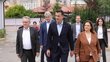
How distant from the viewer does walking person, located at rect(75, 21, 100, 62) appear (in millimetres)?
9133

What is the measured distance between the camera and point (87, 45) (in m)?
9.12

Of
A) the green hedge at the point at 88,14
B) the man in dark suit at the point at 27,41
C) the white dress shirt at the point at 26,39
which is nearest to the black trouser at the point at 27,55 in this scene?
the man in dark suit at the point at 27,41

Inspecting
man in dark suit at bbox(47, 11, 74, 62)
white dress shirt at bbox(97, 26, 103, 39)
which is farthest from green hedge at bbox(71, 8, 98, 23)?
man in dark suit at bbox(47, 11, 74, 62)

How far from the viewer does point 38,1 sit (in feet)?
270

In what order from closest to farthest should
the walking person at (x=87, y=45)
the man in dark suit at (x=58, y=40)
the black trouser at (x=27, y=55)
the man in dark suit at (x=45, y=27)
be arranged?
the walking person at (x=87, y=45) → the man in dark suit at (x=58, y=40) → the black trouser at (x=27, y=55) → the man in dark suit at (x=45, y=27)

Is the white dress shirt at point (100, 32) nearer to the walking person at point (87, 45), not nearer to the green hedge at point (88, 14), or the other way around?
the walking person at point (87, 45)

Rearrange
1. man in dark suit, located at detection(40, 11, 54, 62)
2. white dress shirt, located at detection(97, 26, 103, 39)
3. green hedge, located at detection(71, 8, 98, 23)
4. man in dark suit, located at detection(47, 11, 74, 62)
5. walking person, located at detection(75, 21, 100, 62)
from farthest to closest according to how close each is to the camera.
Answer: green hedge, located at detection(71, 8, 98, 23), white dress shirt, located at detection(97, 26, 103, 39), man in dark suit, located at detection(40, 11, 54, 62), man in dark suit, located at detection(47, 11, 74, 62), walking person, located at detection(75, 21, 100, 62)

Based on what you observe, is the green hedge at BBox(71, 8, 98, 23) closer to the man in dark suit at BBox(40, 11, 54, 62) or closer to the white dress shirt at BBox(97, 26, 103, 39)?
the white dress shirt at BBox(97, 26, 103, 39)

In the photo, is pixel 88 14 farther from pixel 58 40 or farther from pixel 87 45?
pixel 87 45

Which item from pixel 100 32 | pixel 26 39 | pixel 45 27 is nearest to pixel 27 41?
pixel 26 39

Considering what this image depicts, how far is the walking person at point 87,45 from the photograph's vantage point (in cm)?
913

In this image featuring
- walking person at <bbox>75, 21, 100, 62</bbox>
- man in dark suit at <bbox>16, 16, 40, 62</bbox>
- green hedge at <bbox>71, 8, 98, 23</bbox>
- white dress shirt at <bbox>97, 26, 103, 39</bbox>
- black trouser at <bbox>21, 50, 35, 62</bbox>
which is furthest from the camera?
green hedge at <bbox>71, 8, 98, 23</bbox>

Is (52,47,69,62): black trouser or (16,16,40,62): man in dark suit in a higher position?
(16,16,40,62): man in dark suit

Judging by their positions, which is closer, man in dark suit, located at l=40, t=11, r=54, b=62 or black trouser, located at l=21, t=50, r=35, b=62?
black trouser, located at l=21, t=50, r=35, b=62
